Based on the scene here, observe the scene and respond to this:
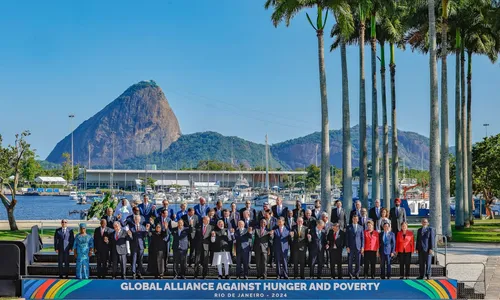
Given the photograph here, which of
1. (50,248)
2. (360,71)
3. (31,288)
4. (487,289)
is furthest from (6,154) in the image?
(487,289)

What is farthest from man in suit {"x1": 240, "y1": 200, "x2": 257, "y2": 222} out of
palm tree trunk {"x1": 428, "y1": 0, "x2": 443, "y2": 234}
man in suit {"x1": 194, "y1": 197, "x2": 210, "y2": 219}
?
palm tree trunk {"x1": 428, "y1": 0, "x2": 443, "y2": 234}

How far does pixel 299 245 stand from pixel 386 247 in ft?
8.19

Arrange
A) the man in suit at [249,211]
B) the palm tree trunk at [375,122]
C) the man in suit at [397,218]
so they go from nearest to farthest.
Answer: the man in suit at [249,211], the man in suit at [397,218], the palm tree trunk at [375,122]

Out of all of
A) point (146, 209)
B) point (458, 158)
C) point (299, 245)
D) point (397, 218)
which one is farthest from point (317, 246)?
point (458, 158)

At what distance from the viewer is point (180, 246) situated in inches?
811

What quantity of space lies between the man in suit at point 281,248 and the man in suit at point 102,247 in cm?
479

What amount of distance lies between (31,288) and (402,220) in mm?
11315

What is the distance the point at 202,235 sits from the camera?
2088cm

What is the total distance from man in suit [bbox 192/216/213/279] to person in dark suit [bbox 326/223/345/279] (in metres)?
3.55

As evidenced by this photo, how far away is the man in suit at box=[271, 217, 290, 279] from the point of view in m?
20.6

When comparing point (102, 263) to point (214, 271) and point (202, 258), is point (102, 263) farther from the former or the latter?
point (214, 271)

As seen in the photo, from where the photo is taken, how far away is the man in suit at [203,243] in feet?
67.9

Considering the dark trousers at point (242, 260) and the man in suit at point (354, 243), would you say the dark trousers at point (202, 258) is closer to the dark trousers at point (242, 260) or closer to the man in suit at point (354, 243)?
the dark trousers at point (242, 260)

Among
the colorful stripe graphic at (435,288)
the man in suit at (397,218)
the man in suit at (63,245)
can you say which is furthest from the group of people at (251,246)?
the man in suit at (397,218)
